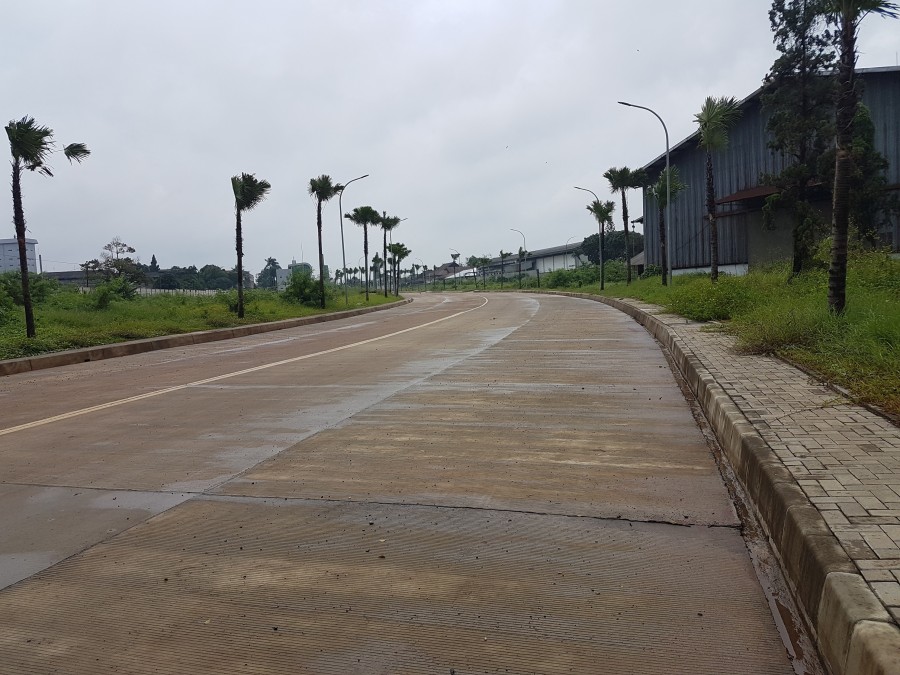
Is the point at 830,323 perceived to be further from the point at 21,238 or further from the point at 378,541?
the point at 21,238

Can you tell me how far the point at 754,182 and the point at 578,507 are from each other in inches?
1526

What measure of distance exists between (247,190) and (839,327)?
72.0ft

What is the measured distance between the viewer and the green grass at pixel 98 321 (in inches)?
590

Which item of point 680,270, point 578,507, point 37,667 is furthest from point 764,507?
point 680,270

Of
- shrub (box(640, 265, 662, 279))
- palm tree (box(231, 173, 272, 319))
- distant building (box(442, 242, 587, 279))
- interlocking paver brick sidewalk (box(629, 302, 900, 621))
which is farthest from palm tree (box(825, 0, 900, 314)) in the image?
distant building (box(442, 242, 587, 279))

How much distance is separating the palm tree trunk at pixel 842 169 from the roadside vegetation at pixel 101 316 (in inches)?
589

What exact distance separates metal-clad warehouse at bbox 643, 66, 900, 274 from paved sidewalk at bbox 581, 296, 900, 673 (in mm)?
29899

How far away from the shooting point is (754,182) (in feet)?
124

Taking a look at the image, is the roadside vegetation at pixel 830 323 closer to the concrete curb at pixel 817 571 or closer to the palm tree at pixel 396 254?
the concrete curb at pixel 817 571

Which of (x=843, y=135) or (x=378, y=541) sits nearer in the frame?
(x=378, y=541)

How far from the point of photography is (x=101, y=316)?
20594 millimetres

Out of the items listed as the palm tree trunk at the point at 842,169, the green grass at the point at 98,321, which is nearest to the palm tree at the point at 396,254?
the green grass at the point at 98,321

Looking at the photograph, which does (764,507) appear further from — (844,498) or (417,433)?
(417,433)

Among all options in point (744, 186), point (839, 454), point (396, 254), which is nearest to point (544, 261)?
point (396, 254)
